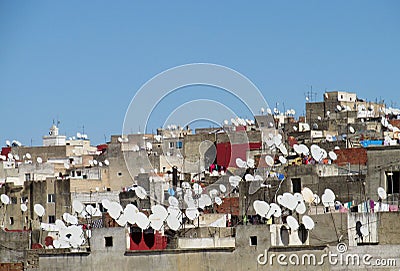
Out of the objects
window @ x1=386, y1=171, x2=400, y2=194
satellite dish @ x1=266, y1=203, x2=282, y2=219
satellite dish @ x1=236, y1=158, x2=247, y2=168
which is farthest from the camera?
satellite dish @ x1=236, y1=158, x2=247, y2=168

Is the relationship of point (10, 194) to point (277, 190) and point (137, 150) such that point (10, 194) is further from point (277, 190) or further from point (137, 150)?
point (277, 190)

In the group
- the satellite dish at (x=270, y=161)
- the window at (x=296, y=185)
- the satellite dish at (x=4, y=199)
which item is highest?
the satellite dish at (x=270, y=161)

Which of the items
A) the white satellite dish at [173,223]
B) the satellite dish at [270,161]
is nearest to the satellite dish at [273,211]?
the white satellite dish at [173,223]

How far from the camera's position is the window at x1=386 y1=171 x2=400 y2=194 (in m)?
43.9

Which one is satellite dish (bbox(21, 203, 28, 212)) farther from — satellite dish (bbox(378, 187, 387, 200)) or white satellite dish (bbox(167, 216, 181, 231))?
satellite dish (bbox(378, 187, 387, 200))

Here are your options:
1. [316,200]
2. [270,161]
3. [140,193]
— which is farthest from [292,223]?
[270,161]

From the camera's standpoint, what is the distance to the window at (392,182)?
4394 centimetres

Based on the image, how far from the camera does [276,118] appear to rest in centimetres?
7950

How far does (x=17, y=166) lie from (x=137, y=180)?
1222cm

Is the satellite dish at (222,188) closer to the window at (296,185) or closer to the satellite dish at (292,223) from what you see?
the window at (296,185)

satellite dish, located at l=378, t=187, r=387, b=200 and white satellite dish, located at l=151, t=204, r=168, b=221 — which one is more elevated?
satellite dish, located at l=378, t=187, r=387, b=200

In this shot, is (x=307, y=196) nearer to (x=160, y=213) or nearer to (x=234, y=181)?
(x=160, y=213)

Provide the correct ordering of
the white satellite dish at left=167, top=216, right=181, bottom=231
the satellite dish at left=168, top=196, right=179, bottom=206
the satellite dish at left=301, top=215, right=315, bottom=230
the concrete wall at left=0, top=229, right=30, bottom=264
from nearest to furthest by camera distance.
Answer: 1. the satellite dish at left=301, top=215, right=315, bottom=230
2. the white satellite dish at left=167, top=216, right=181, bottom=231
3. the concrete wall at left=0, top=229, right=30, bottom=264
4. the satellite dish at left=168, top=196, right=179, bottom=206

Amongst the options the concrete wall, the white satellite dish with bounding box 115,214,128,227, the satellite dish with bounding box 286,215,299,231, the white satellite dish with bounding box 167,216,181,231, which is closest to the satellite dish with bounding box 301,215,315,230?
the satellite dish with bounding box 286,215,299,231
